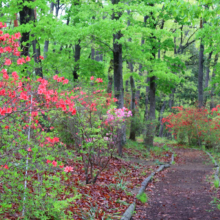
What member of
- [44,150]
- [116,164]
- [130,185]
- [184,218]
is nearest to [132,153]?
[116,164]

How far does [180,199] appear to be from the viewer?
233 inches

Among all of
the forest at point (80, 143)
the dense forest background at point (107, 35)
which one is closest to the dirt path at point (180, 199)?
the forest at point (80, 143)

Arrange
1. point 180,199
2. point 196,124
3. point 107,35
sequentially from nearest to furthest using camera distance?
point 180,199
point 107,35
point 196,124

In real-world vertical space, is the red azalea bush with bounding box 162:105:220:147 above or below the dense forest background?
below

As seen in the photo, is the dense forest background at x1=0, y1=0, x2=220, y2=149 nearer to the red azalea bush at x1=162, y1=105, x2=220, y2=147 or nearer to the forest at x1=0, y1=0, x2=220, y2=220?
the forest at x1=0, y1=0, x2=220, y2=220

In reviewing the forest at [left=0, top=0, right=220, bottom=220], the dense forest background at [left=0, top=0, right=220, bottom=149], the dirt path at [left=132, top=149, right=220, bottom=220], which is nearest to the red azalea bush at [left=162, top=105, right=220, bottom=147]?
the forest at [left=0, top=0, right=220, bottom=220]

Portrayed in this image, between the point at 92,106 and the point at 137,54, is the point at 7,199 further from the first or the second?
the point at 137,54

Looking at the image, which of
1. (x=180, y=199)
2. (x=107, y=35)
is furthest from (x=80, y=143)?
Answer: (x=107, y=35)

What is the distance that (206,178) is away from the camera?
7.99 m

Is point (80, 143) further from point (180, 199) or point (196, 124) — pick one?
point (196, 124)

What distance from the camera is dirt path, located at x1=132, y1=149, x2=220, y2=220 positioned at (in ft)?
15.7

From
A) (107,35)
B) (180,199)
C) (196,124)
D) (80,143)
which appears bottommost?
(180,199)

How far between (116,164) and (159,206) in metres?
3.30

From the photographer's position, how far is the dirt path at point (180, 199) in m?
4.80
